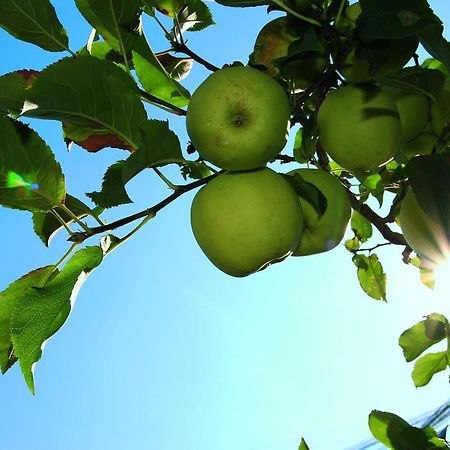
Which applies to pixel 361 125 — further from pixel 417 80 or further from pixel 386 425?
pixel 386 425

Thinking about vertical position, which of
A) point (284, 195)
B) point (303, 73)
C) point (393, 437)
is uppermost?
point (303, 73)

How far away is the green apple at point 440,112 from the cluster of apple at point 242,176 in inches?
14.4

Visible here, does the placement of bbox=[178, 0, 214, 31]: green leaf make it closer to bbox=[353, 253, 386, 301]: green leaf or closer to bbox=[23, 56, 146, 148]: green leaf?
bbox=[23, 56, 146, 148]: green leaf

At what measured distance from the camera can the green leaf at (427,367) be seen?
1.96 m

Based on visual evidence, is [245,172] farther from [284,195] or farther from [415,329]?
[415,329]

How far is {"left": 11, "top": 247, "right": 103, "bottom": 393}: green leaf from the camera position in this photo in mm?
Answer: 1127

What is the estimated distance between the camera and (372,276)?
2.08 meters

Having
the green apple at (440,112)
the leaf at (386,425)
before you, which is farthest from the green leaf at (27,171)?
the leaf at (386,425)

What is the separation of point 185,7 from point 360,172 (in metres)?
0.68

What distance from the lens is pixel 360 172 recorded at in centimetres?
135

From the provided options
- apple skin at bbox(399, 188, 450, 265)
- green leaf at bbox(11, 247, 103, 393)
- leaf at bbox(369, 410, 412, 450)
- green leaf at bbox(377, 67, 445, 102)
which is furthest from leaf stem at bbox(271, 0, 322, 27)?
leaf at bbox(369, 410, 412, 450)

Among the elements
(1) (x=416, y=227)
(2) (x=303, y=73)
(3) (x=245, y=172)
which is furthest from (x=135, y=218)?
(1) (x=416, y=227)

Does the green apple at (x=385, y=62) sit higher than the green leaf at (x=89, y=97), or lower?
Result: lower

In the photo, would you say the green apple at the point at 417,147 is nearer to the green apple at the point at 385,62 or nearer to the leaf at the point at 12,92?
the green apple at the point at 385,62
